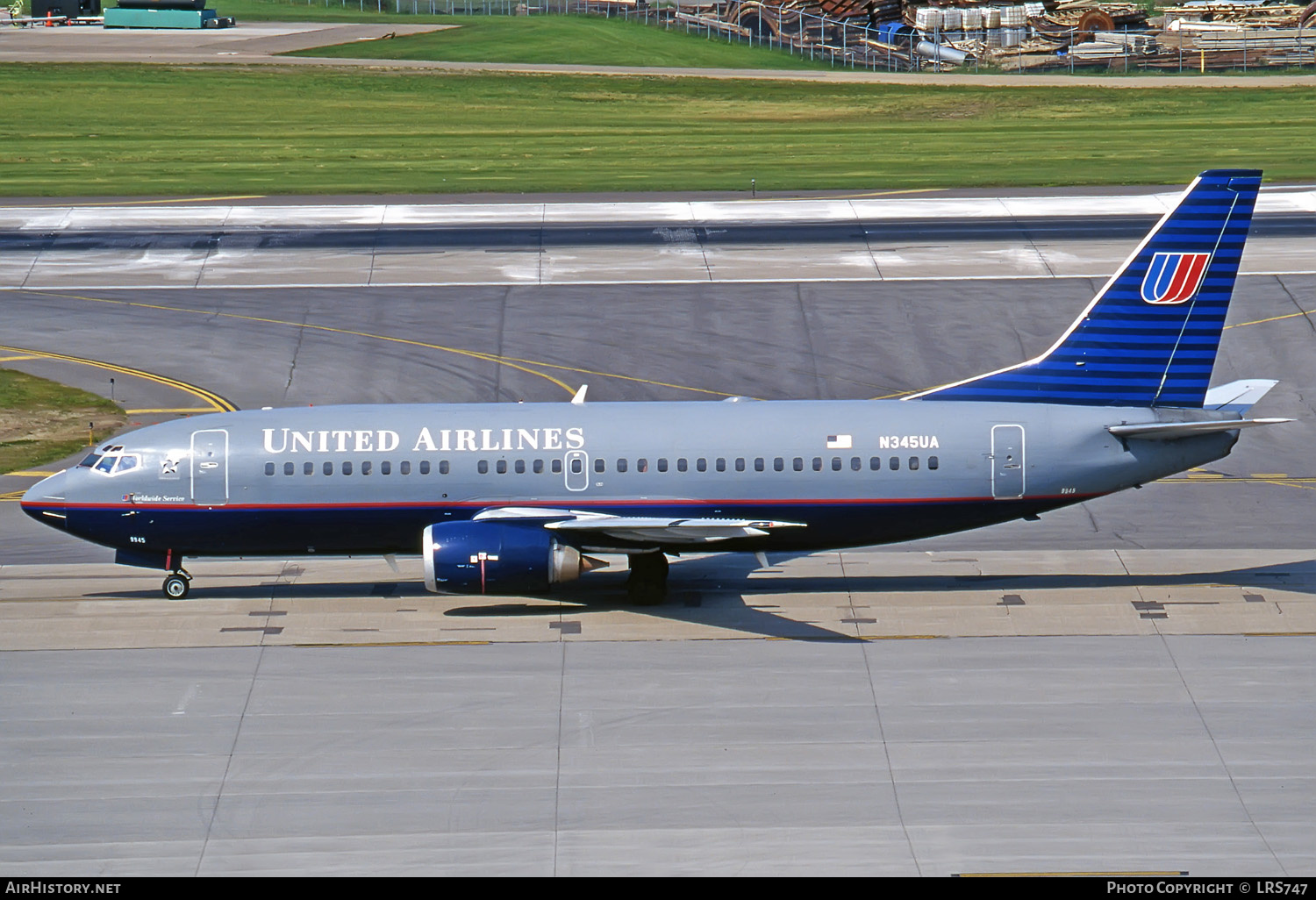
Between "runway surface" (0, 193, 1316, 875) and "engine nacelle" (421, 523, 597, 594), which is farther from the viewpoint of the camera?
"engine nacelle" (421, 523, 597, 594)

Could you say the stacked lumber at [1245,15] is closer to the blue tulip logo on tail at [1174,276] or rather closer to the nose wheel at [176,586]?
the blue tulip logo on tail at [1174,276]

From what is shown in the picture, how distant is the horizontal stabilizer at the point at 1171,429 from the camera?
3347cm

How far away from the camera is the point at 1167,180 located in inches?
2982

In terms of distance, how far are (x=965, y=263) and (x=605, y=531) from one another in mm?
33978

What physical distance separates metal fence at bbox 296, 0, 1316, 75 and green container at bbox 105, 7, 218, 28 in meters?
42.5

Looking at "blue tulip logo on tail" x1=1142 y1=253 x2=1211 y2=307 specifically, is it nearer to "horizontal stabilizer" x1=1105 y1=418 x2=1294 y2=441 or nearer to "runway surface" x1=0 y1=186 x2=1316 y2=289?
"horizontal stabilizer" x1=1105 y1=418 x2=1294 y2=441

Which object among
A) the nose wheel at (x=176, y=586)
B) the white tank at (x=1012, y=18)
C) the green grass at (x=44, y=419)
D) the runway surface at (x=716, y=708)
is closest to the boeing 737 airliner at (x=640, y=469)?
the nose wheel at (x=176, y=586)

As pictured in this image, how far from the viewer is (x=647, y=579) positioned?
34.5 meters

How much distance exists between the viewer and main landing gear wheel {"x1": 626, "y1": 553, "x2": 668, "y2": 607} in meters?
34.5

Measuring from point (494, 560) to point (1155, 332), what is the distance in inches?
604

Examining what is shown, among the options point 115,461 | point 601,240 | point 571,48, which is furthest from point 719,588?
point 571,48

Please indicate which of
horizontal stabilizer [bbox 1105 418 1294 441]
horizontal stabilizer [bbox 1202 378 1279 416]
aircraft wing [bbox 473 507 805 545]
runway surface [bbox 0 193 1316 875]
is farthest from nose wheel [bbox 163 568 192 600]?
horizontal stabilizer [bbox 1202 378 1279 416]
